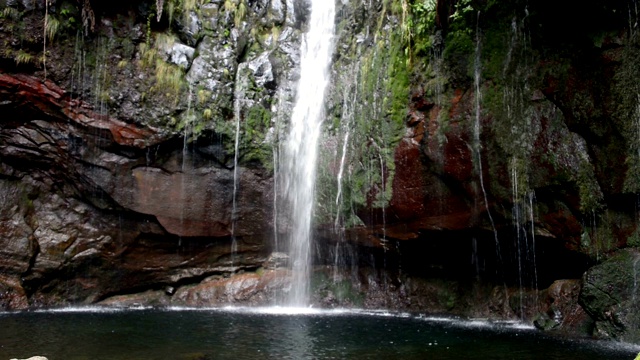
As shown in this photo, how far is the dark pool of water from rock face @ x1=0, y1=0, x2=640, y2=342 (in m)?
1.99

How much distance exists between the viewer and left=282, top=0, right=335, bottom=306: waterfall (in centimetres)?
1459

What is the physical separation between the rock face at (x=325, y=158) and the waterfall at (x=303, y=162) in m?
0.28

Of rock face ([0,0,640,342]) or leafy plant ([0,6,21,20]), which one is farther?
leafy plant ([0,6,21,20])

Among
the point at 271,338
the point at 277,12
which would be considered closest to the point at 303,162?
the point at 277,12

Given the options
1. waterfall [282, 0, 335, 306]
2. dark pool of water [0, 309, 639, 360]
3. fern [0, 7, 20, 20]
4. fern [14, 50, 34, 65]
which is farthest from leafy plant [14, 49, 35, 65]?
waterfall [282, 0, 335, 306]

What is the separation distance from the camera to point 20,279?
13750mm

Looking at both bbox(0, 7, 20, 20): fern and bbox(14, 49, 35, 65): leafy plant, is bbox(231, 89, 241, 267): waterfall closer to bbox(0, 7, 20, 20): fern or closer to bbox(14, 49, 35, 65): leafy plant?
bbox(14, 49, 35, 65): leafy plant

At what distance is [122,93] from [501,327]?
10733 mm

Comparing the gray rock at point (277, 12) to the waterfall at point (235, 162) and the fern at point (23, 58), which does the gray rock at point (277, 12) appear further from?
the fern at point (23, 58)

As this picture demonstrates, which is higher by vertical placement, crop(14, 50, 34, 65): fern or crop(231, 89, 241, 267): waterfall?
crop(14, 50, 34, 65): fern

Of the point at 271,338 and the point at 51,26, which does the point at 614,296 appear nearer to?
the point at 271,338

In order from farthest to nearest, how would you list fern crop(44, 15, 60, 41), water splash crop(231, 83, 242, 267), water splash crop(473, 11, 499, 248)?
1. water splash crop(231, 83, 242, 267)
2. fern crop(44, 15, 60, 41)
3. water splash crop(473, 11, 499, 248)

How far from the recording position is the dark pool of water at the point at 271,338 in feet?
27.1

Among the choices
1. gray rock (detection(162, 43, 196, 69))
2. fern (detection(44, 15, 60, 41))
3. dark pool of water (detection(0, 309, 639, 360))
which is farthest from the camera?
gray rock (detection(162, 43, 196, 69))
